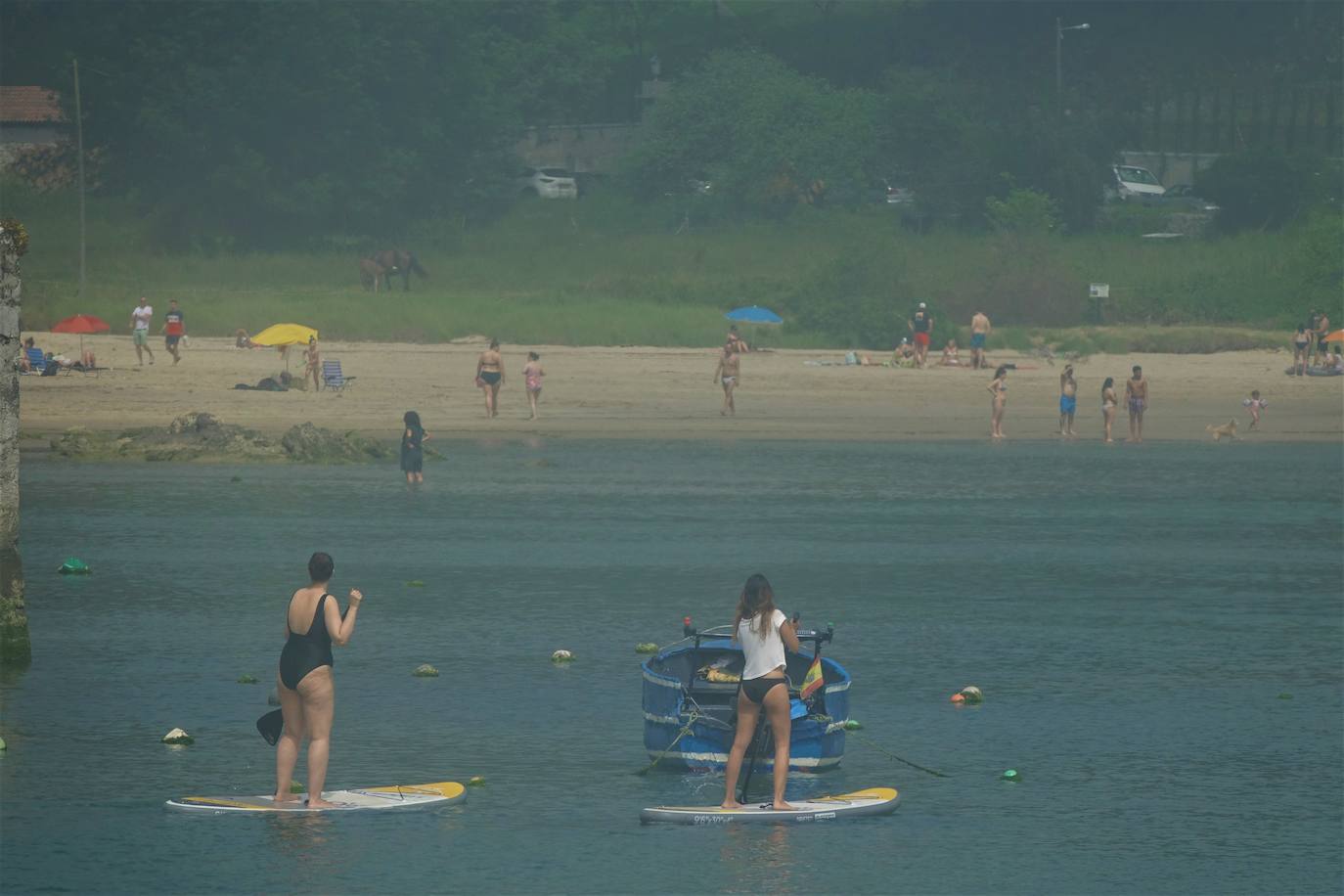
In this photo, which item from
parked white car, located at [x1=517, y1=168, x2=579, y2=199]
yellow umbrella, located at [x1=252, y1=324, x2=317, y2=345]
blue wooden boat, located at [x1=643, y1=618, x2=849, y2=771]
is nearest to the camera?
blue wooden boat, located at [x1=643, y1=618, x2=849, y2=771]

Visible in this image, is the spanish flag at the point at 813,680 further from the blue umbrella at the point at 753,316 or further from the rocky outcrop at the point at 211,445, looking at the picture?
the blue umbrella at the point at 753,316

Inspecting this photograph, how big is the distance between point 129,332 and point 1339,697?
41678 millimetres

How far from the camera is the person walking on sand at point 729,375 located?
159 ft

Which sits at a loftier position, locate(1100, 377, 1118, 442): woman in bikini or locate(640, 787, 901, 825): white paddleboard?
locate(1100, 377, 1118, 442): woman in bikini

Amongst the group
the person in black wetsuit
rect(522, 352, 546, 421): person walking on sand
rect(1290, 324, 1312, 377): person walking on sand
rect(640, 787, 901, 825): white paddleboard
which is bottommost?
rect(640, 787, 901, 825): white paddleboard

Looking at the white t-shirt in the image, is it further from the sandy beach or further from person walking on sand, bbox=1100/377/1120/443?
person walking on sand, bbox=1100/377/1120/443

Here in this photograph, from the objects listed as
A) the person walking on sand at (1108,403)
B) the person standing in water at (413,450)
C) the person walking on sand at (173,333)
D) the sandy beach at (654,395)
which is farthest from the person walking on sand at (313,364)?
the person walking on sand at (1108,403)

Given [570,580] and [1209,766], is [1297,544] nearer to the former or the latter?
[570,580]

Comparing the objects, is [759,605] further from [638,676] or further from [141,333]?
[141,333]

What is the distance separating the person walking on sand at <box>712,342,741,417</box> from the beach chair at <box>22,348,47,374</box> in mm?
16338

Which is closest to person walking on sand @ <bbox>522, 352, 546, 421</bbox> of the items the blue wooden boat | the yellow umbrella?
the yellow umbrella

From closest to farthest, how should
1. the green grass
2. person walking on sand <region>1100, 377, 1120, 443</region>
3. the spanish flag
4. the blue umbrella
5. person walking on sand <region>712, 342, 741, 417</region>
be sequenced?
1. the spanish flag
2. person walking on sand <region>1100, 377, 1120, 443</region>
3. person walking on sand <region>712, 342, 741, 417</region>
4. the blue umbrella
5. the green grass

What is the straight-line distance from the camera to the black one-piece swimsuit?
1484cm

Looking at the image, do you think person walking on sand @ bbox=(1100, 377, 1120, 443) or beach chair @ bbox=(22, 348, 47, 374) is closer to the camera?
person walking on sand @ bbox=(1100, 377, 1120, 443)
